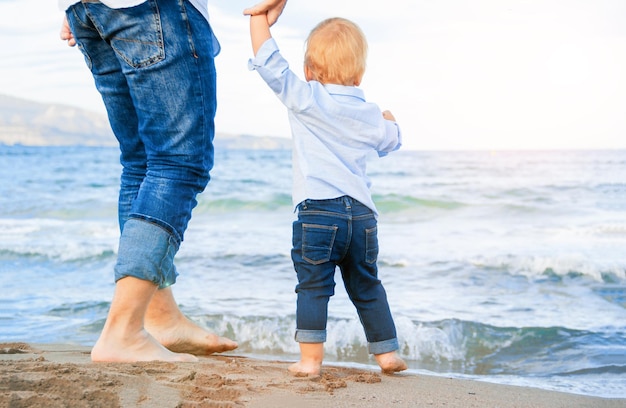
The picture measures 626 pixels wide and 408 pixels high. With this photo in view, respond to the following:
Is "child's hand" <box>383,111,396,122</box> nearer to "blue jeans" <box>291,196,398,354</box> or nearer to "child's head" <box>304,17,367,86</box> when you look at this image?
"child's head" <box>304,17,367,86</box>

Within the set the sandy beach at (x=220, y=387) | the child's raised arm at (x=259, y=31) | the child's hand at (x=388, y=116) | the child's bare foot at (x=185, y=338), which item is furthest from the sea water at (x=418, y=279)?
the child's raised arm at (x=259, y=31)

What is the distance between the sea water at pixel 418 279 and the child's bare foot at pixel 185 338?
3.20 feet

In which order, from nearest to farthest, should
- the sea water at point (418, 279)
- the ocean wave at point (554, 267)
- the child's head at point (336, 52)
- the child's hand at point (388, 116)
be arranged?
1. the child's head at point (336, 52)
2. the child's hand at point (388, 116)
3. the sea water at point (418, 279)
4. the ocean wave at point (554, 267)

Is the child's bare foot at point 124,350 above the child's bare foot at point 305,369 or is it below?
above

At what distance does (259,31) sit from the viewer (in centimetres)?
240

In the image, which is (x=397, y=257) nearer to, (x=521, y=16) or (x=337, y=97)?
(x=337, y=97)

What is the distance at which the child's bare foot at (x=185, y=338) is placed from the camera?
2590mm

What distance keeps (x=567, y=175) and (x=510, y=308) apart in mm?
15847

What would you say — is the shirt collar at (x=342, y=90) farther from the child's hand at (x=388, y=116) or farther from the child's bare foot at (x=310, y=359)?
the child's bare foot at (x=310, y=359)

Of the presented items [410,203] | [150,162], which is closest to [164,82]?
[150,162]

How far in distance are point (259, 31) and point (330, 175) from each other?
1.75 ft

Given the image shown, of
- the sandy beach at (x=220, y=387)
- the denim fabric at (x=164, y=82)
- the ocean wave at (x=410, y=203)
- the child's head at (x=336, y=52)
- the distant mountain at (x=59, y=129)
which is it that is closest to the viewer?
the sandy beach at (x=220, y=387)

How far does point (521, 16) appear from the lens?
20.1 m

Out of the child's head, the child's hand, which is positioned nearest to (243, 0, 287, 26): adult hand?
the child's head
